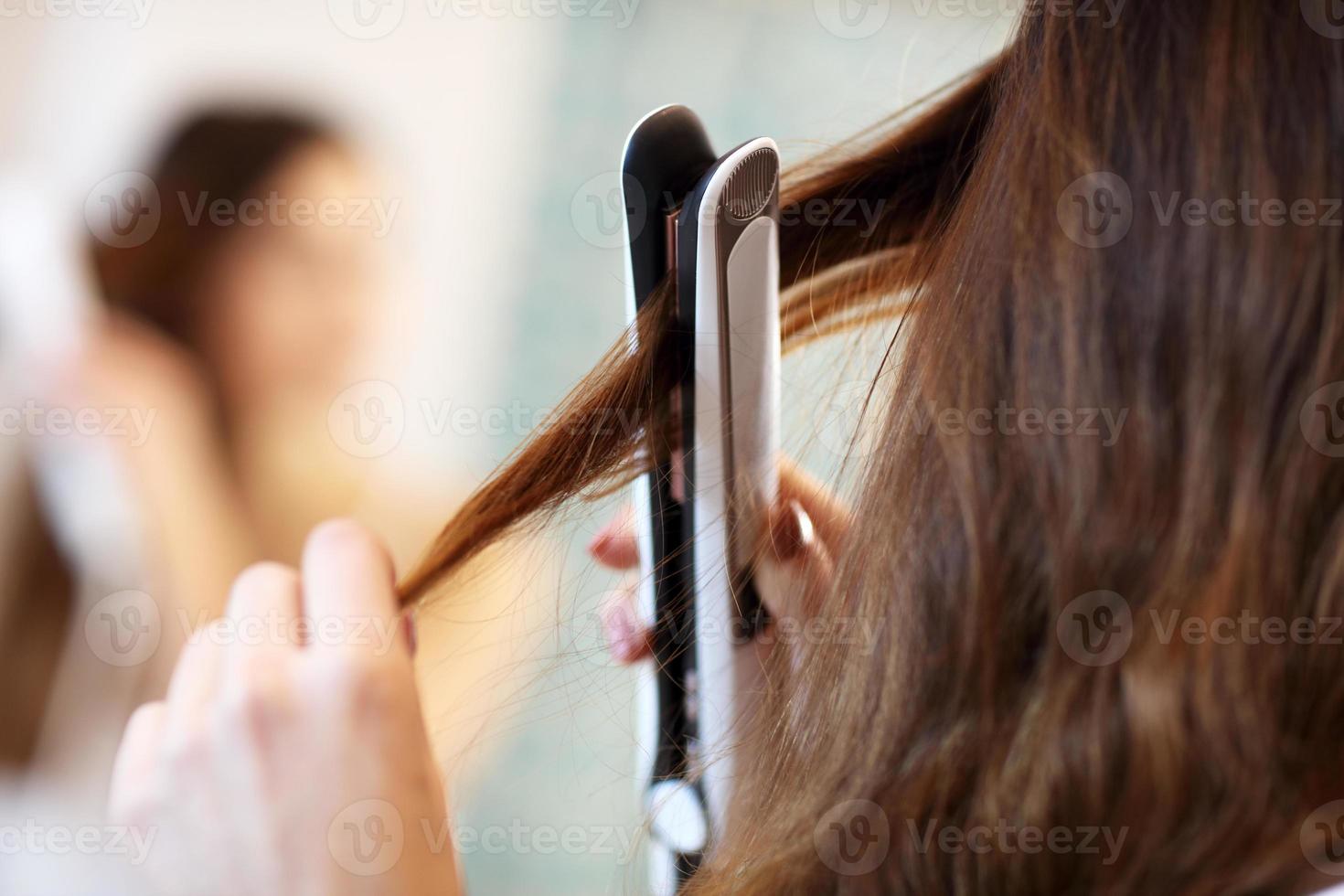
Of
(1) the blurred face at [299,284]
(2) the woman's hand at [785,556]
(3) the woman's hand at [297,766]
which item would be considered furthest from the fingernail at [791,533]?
(1) the blurred face at [299,284]

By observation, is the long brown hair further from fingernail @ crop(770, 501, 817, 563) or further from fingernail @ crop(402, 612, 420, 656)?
fingernail @ crop(402, 612, 420, 656)

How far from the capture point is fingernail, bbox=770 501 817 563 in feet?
Answer: 1.11

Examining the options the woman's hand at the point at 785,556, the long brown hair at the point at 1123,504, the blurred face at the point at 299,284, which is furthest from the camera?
the blurred face at the point at 299,284

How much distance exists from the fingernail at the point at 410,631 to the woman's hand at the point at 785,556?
81 millimetres

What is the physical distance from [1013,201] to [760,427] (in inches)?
4.4

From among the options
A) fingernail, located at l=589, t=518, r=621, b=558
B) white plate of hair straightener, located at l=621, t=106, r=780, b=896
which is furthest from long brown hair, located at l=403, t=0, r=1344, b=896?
fingernail, located at l=589, t=518, r=621, b=558

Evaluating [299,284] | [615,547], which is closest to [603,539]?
[615,547]

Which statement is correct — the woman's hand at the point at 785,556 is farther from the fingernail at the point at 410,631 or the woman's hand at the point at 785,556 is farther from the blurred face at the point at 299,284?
the blurred face at the point at 299,284

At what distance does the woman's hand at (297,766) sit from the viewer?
1.11 ft

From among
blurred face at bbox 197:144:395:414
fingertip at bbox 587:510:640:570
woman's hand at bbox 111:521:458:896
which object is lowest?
woman's hand at bbox 111:521:458:896

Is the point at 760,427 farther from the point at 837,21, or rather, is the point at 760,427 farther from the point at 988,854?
the point at 837,21

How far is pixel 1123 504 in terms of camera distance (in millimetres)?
221

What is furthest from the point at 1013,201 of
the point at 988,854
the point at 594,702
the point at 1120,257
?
the point at 594,702

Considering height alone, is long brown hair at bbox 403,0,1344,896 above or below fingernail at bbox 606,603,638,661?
above
